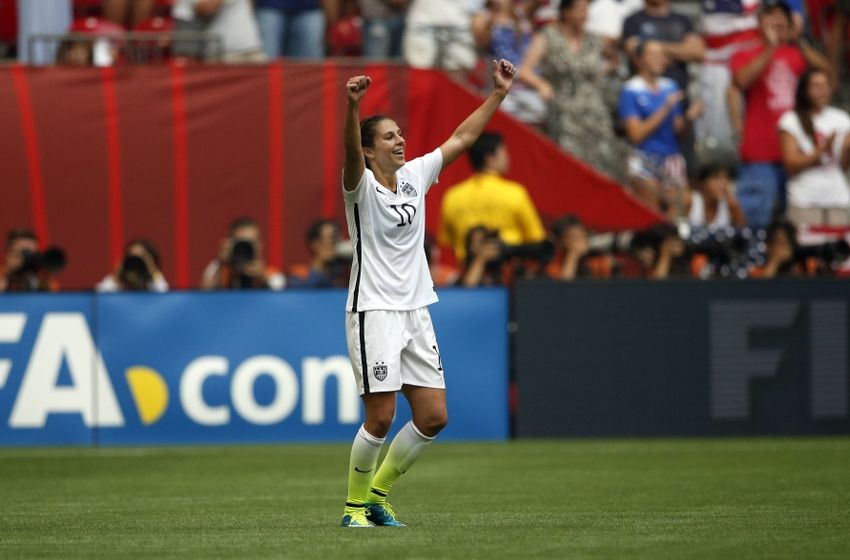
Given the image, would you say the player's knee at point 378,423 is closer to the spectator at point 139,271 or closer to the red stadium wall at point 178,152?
the spectator at point 139,271

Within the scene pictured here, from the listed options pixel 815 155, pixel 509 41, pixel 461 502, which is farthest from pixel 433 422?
pixel 509 41

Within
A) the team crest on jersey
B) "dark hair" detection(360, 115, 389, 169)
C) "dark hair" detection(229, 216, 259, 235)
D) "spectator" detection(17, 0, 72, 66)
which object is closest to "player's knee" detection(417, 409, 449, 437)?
the team crest on jersey

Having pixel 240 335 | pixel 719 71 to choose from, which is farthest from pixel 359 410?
pixel 719 71

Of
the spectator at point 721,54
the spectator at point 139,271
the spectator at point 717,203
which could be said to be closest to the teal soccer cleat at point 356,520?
the spectator at point 139,271

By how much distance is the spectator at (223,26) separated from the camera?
17344 millimetres

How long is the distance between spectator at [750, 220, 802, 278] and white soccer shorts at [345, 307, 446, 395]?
775 centimetres

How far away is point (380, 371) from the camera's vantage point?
27.5ft

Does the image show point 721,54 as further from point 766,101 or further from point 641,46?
point 641,46

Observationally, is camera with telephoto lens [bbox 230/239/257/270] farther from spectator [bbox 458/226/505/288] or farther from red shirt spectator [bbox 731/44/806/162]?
red shirt spectator [bbox 731/44/806/162]

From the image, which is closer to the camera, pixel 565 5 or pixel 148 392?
pixel 148 392

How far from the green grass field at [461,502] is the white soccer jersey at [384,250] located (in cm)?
118

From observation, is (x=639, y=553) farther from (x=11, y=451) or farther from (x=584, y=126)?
(x=584, y=126)

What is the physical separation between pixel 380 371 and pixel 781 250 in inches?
322

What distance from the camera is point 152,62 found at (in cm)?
1748
